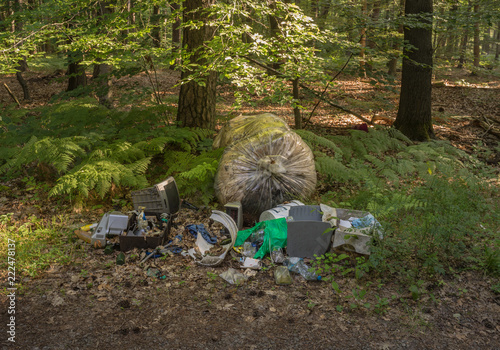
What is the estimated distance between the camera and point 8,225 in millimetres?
4328

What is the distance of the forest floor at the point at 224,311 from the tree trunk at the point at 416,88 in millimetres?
5327

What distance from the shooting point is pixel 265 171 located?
175 inches

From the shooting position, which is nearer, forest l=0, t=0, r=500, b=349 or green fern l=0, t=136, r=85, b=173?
forest l=0, t=0, r=500, b=349

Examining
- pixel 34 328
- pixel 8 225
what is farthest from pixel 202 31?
pixel 34 328

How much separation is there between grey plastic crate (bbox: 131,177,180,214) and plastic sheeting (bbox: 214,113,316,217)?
61 centimetres

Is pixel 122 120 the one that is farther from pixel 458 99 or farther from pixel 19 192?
pixel 458 99

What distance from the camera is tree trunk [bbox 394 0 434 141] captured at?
297 inches

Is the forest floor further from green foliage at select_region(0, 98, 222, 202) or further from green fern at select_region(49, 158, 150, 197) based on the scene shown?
green foliage at select_region(0, 98, 222, 202)

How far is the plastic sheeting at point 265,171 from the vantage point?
4.44m

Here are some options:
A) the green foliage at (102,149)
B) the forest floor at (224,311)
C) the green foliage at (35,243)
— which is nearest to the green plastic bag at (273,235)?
the forest floor at (224,311)

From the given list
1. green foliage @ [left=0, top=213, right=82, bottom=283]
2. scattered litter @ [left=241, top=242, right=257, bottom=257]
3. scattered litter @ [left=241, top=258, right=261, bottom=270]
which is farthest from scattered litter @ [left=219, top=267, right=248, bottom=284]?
green foliage @ [left=0, top=213, right=82, bottom=283]

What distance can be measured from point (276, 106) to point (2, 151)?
25.9ft

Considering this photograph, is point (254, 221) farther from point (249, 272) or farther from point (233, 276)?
point (233, 276)

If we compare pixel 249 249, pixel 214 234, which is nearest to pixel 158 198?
pixel 214 234
